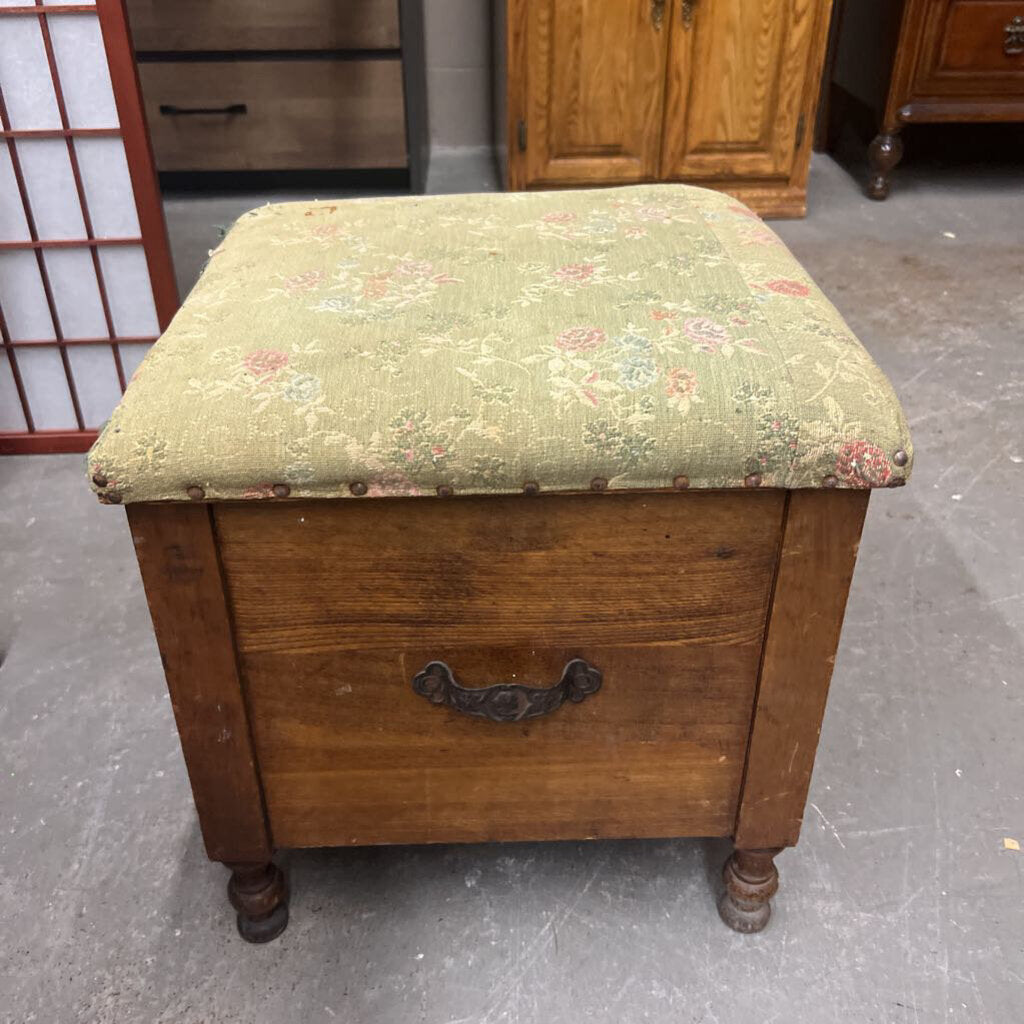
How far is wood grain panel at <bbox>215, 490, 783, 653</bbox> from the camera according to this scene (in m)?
0.65

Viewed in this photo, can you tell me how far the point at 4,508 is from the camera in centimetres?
140

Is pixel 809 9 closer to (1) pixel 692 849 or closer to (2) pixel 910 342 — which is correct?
(2) pixel 910 342

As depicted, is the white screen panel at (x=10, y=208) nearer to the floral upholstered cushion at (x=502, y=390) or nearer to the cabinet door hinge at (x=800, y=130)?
the floral upholstered cushion at (x=502, y=390)

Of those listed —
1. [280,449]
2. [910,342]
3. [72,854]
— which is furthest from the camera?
[910,342]

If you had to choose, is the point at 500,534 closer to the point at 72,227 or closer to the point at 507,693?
the point at 507,693

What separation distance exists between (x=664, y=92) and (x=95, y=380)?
1.35 metres

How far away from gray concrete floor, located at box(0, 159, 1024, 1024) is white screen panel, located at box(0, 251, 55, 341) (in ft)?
1.19

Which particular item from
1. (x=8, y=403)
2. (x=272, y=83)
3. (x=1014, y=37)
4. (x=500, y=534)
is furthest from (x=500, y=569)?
(x=1014, y=37)

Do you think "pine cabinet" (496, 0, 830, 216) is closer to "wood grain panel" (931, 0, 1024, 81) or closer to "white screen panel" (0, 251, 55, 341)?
"wood grain panel" (931, 0, 1024, 81)

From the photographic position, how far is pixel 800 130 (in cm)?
225

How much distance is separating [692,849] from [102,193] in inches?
44.1

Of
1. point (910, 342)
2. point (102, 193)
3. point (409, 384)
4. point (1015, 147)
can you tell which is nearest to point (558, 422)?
point (409, 384)

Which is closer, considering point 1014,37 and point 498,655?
point 498,655

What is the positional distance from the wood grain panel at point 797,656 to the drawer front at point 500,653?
1 centimetres
